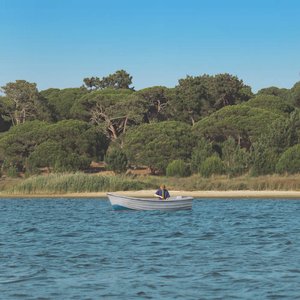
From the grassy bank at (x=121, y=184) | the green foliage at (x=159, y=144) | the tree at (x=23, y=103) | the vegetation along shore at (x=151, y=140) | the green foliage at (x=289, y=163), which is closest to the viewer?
the grassy bank at (x=121, y=184)

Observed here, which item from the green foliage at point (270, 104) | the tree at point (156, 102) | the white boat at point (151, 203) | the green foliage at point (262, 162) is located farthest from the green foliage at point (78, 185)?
the tree at point (156, 102)

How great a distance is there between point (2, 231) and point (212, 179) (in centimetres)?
3451

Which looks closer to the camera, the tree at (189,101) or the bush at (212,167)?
the bush at (212,167)

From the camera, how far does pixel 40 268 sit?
2455 cm

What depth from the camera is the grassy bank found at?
6681 centimetres

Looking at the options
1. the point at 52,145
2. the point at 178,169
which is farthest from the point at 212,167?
the point at 52,145

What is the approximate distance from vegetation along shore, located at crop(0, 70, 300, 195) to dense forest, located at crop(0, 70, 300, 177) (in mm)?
110

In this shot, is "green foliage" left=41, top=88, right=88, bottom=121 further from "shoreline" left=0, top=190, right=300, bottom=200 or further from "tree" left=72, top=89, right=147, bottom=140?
"shoreline" left=0, top=190, right=300, bottom=200

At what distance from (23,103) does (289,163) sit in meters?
52.4

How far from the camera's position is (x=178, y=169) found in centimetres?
7669

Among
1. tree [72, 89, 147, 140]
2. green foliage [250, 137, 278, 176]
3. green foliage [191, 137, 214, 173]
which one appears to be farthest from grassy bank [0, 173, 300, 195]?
tree [72, 89, 147, 140]

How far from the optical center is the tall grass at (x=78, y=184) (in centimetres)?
6762

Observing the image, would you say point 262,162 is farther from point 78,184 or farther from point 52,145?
point 52,145

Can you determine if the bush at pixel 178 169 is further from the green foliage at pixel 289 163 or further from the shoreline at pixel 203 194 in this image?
the shoreline at pixel 203 194
